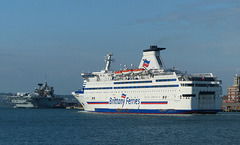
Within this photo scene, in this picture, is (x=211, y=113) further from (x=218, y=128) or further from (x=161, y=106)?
(x=218, y=128)

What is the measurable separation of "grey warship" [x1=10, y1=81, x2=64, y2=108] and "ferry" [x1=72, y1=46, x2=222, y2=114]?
6226 cm

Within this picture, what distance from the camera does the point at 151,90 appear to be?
7406 centimetres

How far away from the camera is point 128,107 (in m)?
78.6

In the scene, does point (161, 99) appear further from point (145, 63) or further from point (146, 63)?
point (145, 63)

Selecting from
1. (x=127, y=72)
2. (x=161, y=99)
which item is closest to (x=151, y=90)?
(x=161, y=99)

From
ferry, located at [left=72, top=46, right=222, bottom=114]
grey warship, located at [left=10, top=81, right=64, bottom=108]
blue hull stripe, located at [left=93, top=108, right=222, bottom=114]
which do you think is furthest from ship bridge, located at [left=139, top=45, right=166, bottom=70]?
grey warship, located at [left=10, top=81, right=64, bottom=108]

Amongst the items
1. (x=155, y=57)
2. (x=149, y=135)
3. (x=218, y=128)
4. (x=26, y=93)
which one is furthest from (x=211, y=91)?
(x=26, y=93)

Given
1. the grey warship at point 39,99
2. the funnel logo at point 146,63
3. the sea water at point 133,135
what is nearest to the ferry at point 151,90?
the funnel logo at point 146,63

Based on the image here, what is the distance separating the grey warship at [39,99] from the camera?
14862 centimetres

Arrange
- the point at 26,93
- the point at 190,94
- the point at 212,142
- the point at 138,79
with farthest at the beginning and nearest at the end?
the point at 26,93 → the point at 138,79 → the point at 190,94 → the point at 212,142

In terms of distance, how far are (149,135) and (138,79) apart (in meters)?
33.3

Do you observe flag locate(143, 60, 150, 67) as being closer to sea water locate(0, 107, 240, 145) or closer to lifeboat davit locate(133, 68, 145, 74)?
lifeboat davit locate(133, 68, 145, 74)

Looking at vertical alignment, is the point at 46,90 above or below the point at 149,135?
above

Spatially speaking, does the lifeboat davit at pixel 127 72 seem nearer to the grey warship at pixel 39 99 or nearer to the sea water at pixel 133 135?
the sea water at pixel 133 135
